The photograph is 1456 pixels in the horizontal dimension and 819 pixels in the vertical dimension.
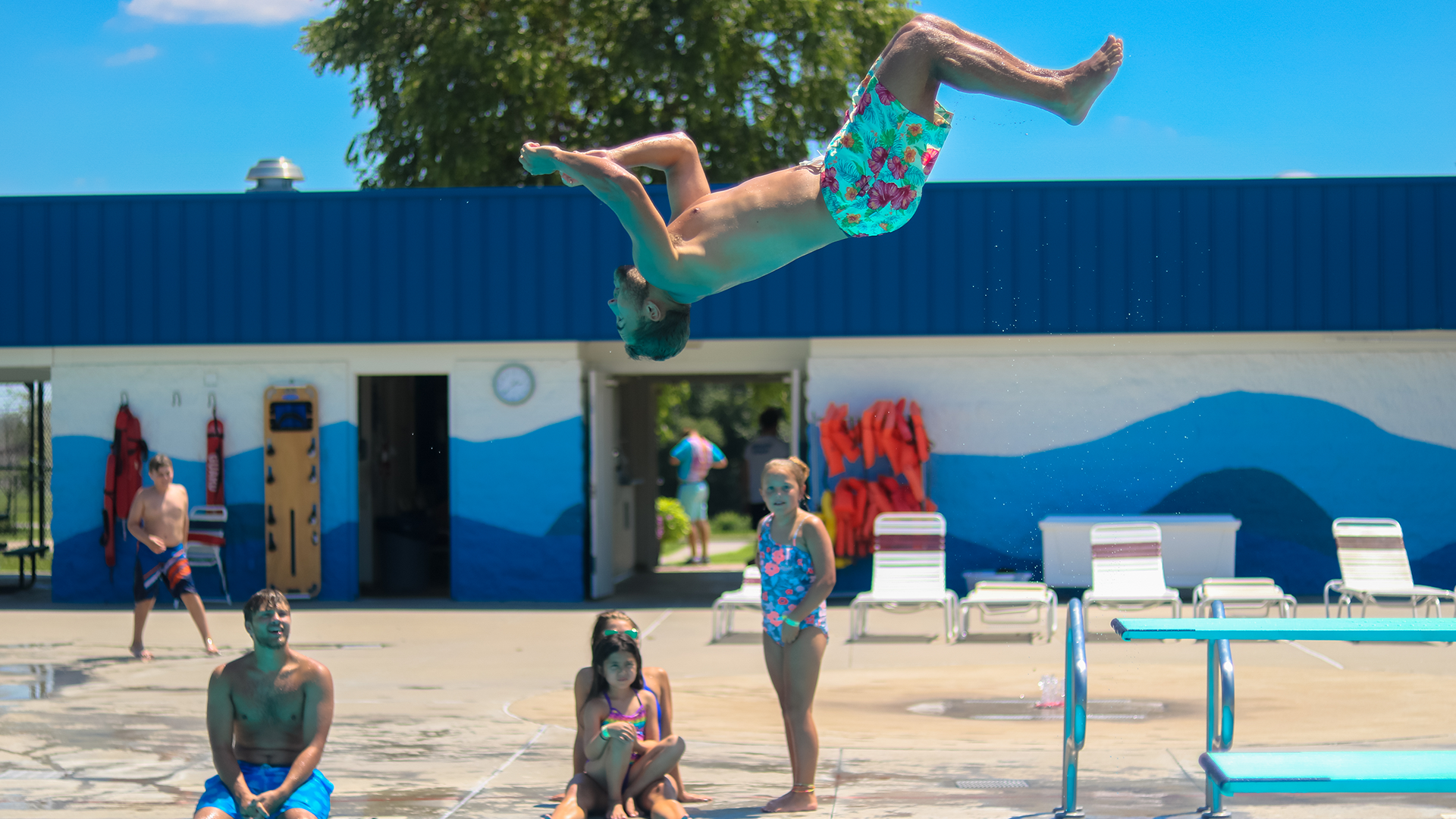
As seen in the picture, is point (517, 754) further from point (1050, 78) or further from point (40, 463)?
point (40, 463)

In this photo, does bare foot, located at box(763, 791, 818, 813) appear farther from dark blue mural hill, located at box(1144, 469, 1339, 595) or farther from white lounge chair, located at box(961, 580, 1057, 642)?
dark blue mural hill, located at box(1144, 469, 1339, 595)

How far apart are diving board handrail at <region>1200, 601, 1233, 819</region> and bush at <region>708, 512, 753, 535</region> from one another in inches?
1047

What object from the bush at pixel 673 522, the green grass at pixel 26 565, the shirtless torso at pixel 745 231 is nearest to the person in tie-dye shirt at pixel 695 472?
the bush at pixel 673 522

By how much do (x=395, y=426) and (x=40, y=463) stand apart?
4.13 metres

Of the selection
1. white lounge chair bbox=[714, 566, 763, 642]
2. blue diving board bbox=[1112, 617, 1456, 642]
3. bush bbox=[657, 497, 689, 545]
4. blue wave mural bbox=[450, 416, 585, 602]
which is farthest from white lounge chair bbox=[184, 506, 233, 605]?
blue diving board bbox=[1112, 617, 1456, 642]

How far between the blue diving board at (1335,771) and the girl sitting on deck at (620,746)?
231 cm

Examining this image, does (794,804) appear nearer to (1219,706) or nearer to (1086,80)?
(1219,706)

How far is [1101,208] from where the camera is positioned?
14141 mm

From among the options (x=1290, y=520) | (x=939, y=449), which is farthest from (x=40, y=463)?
(x=1290, y=520)

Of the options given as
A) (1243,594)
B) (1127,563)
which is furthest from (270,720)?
(1243,594)

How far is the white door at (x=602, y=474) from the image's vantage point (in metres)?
15.0

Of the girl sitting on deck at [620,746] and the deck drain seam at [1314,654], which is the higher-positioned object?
the girl sitting on deck at [620,746]

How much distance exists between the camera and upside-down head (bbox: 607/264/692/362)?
13.2 feet

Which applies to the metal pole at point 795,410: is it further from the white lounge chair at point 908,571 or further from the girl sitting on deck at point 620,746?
the girl sitting on deck at point 620,746
